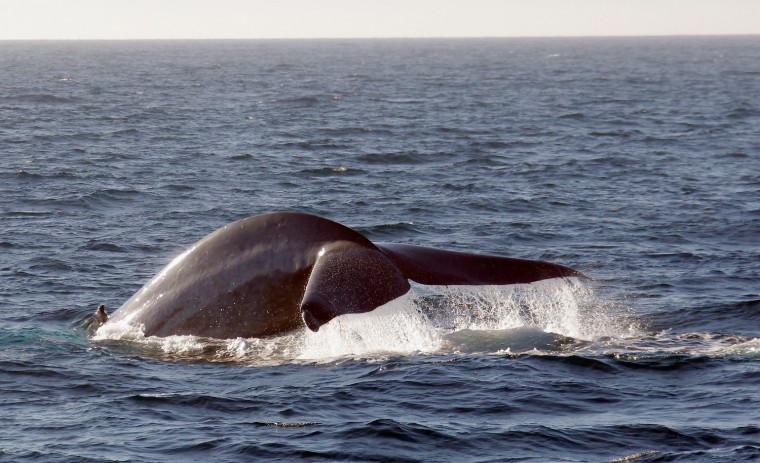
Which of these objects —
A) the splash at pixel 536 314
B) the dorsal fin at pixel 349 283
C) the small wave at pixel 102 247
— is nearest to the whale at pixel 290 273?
the dorsal fin at pixel 349 283

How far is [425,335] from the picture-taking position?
44.6ft

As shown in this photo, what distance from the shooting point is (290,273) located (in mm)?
10328

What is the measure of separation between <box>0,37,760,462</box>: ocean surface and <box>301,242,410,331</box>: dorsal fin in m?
0.79

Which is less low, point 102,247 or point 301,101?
point 102,247

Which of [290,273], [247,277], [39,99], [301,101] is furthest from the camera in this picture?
[301,101]

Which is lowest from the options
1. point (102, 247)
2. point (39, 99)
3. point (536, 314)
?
point (39, 99)

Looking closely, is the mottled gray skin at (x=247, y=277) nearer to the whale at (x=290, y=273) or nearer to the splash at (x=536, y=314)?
the whale at (x=290, y=273)

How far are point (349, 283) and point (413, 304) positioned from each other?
2152mm

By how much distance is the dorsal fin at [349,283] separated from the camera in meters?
9.23

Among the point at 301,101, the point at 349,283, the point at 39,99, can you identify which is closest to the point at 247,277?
the point at 349,283

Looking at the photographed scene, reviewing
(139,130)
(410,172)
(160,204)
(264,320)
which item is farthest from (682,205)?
(139,130)

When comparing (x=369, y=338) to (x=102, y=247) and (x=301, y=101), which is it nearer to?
(x=102, y=247)

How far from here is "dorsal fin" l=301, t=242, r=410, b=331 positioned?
923cm

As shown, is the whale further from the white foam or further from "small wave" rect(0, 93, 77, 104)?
"small wave" rect(0, 93, 77, 104)
